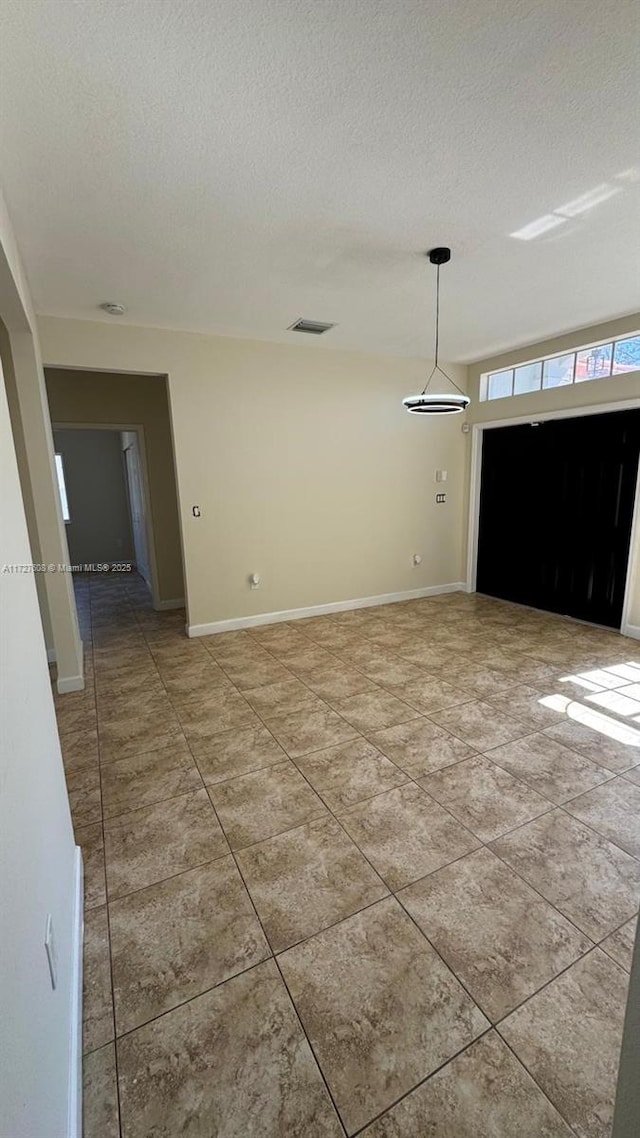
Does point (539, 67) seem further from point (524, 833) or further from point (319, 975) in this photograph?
point (319, 975)

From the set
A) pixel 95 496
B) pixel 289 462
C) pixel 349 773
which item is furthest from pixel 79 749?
pixel 95 496

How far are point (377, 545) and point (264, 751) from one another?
3276 mm

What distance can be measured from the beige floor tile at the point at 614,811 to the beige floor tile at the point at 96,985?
1.91 m

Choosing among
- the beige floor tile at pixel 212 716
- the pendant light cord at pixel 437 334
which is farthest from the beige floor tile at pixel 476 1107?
the pendant light cord at pixel 437 334

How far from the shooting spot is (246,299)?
3416 millimetres

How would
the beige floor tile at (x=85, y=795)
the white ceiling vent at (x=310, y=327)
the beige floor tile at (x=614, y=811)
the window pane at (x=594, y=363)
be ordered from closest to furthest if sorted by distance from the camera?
1. the beige floor tile at (x=614, y=811)
2. the beige floor tile at (x=85, y=795)
3. the white ceiling vent at (x=310, y=327)
4. the window pane at (x=594, y=363)

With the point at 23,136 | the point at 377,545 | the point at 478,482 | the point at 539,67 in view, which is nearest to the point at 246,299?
the point at 23,136

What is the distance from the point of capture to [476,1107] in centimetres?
111

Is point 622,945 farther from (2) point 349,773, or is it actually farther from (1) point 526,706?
(1) point 526,706

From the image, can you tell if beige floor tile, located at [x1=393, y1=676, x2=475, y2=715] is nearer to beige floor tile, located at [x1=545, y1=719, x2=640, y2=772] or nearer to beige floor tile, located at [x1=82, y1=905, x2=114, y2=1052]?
beige floor tile, located at [x1=545, y1=719, x2=640, y2=772]

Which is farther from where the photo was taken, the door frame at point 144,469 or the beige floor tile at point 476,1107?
the door frame at point 144,469

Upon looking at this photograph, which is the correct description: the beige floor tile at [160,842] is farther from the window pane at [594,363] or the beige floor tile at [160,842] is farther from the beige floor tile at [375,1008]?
the window pane at [594,363]

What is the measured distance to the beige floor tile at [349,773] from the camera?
2221 mm

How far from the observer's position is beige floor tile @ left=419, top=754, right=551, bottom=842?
6.66ft
